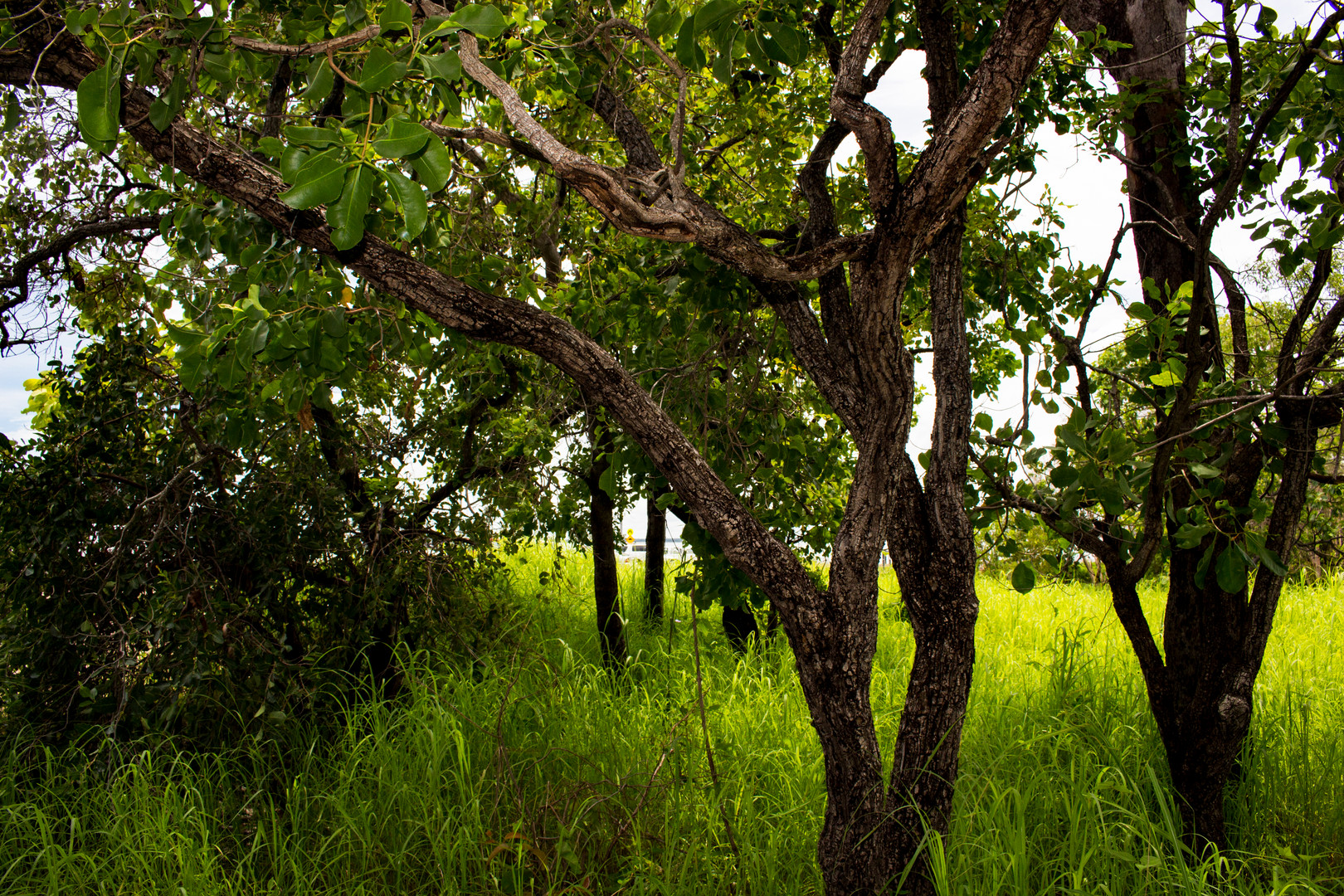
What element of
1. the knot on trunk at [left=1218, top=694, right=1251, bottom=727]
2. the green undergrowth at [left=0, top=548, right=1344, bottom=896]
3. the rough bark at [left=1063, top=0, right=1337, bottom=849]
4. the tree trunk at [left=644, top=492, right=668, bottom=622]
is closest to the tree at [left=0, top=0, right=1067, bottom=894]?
the green undergrowth at [left=0, top=548, right=1344, bottom=896]

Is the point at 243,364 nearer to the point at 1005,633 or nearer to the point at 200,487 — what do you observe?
the point at 200,487

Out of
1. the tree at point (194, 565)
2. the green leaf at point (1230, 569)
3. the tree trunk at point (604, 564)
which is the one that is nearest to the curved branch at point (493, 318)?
the green leaf at point (1230, 569)

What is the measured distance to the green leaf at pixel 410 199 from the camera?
1.48 m

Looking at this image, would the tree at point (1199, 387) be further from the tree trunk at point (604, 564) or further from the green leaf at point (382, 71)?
the tree trunk at point (604, 564)

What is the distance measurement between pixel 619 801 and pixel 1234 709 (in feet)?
7.00

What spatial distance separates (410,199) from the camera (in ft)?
4.85

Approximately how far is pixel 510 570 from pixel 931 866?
2.94m

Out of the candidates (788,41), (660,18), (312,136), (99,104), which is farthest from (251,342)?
(788,41)

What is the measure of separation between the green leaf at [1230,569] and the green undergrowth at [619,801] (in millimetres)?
612

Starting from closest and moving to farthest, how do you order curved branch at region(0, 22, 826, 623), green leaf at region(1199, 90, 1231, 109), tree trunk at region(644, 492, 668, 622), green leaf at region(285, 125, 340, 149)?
green leaf at region(285, 125, 340, 149) < curved branch at region(0, 22, 826, 623) < green leaf at region(1199, 90, 1231, 109) < tree trunk at region(644, 492, 668, 622)

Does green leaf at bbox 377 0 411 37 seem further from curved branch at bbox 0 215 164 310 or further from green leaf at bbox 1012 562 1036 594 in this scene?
curved branch at bbox 0 215 164 310

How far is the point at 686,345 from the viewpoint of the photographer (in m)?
3.42

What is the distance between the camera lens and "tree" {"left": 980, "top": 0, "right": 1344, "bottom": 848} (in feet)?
7.85

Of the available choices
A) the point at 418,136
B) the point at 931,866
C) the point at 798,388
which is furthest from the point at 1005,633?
the point at 418,136
